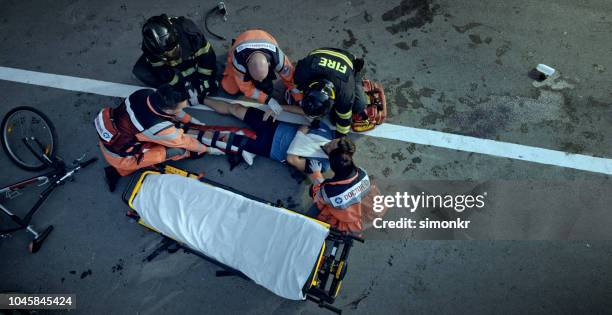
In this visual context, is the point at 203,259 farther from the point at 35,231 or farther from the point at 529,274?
the point at 529,274

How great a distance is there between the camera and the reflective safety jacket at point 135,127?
15.3ft

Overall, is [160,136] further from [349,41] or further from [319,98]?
[349,41]

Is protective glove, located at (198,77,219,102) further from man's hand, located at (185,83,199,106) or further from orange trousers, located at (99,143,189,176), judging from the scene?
orange trousers, located at (99,143,189,176)

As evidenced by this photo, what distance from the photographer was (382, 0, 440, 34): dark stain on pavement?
622 cm

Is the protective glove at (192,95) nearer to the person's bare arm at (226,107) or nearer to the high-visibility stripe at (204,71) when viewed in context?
the person's bare arm at (226,107)

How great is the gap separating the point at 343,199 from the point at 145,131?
247cm

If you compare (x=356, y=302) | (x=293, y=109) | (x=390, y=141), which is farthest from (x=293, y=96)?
(x=356, y=302)

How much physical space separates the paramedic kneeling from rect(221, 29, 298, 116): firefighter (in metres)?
1.24

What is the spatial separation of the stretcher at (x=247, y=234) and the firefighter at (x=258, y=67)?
1422 millimetres

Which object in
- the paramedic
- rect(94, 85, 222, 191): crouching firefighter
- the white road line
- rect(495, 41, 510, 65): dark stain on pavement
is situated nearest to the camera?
rect(94, 85, 222, 191): crouching firefighter

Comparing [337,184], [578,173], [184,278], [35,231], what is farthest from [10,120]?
[578,173]

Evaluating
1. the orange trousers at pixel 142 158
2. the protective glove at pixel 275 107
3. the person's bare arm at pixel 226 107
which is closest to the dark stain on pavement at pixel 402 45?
the protective glove at pixel 275 107

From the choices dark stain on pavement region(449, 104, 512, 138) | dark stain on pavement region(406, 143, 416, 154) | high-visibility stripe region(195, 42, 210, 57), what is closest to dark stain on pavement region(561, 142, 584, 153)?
dark stain on pavement region(449, 104, 512, 138)

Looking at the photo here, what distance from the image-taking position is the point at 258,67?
489cm
